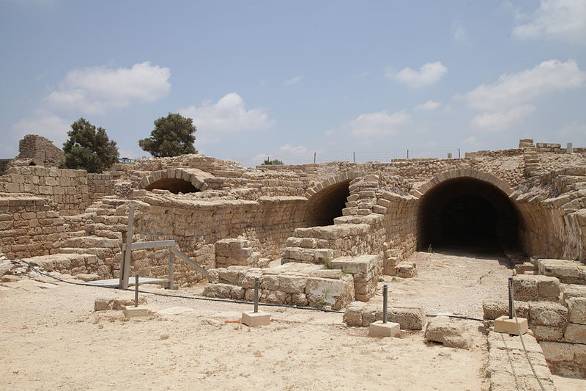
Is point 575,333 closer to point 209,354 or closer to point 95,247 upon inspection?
point 209,354

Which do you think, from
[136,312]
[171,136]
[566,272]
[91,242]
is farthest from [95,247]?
[171,136]

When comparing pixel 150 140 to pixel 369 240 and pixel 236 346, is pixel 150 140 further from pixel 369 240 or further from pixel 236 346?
pixel 236 346

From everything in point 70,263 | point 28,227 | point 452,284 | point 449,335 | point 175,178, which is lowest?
point 452,284

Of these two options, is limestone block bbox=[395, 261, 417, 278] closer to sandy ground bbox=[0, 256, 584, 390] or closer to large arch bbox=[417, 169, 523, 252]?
large arch bbox=[417, 169, 523, 252]

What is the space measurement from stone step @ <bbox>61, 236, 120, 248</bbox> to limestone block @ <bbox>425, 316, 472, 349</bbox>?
7.55 metres

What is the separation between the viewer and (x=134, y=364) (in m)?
4.59

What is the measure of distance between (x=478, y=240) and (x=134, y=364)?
2368 centimetres

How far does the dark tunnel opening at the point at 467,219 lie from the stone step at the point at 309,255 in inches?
431

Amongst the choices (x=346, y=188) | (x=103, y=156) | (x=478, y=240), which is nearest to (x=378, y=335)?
(x=346, y=188)

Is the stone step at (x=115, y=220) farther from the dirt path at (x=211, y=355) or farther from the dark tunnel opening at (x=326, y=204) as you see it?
the dark tunnel opening at (x=326, y=204)

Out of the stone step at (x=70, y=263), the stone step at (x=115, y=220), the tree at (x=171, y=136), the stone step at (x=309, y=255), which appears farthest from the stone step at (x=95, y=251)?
the tree at (x=171, y=136)

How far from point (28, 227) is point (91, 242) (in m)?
1.69

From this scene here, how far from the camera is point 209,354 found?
493 centimetres

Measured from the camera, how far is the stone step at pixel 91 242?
1046cm
